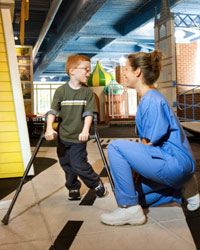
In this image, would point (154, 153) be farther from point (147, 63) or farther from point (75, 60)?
point (75, 60)

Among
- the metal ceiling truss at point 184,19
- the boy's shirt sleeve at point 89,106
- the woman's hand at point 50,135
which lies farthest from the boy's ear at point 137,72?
the metal ceiling truss at point 184,19

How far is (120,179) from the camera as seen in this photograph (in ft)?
7.70

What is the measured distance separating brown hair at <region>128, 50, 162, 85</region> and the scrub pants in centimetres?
48

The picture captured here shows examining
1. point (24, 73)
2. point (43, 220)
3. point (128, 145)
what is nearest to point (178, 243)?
point (128, 145)

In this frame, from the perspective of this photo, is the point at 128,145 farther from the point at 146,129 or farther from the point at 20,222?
the point at 20,222

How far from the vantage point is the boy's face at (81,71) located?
294 centimetres

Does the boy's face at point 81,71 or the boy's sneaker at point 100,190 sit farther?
the boy's sneaker at point 100,190

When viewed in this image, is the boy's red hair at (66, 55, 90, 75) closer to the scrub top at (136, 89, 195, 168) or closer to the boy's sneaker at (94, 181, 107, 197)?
the scrub top at (136, 89, 195, 168)

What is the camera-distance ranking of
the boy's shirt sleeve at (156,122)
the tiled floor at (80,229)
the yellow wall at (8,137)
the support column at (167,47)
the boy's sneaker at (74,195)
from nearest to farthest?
1. the tiled floor at (80,229)
2. the boy's shirt sleeve at (156,122)
3. the boy's sneaker at (74,195)
4. the yellow wall at (8,137)
5. the support column at (167,47)

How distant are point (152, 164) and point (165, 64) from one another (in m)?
10.5

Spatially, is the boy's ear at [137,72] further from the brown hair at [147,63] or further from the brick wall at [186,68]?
the brick wall at [186,68]

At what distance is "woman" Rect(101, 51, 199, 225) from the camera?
2252 mm

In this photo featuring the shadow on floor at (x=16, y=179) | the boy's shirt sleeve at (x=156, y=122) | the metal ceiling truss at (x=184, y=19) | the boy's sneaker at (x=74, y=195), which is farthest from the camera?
the metal ceiling truss at (x=184, y=19)

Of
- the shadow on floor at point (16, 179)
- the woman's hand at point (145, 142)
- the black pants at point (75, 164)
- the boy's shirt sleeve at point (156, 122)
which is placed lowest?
the shadow on floor at point (16, 179)
